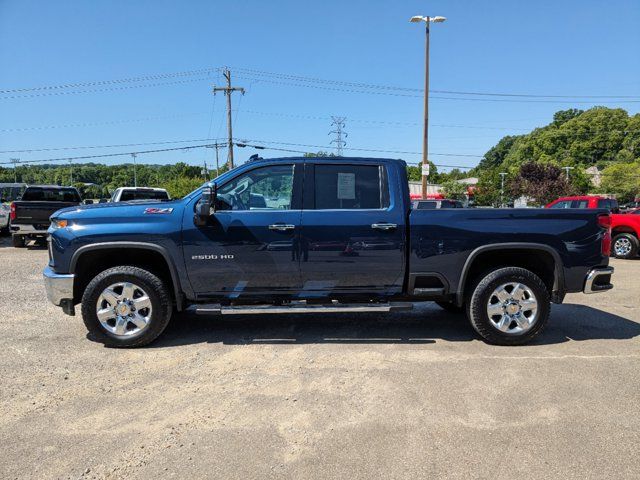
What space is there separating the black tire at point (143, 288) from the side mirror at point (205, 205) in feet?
2.51

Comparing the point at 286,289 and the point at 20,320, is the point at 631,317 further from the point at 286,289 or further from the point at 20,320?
the point at 20,320

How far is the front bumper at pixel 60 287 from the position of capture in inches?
177

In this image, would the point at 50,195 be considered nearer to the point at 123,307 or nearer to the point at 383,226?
the point at 123,307

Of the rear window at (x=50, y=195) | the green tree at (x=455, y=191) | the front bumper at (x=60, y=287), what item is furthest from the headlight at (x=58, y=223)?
the green tree at (x=455, y=191)

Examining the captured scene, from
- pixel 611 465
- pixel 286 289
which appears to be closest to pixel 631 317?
pixel 611 465

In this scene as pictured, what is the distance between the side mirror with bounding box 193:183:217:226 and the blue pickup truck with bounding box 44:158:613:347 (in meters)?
0.01

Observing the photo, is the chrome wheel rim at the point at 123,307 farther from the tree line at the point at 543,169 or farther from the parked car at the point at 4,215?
the parked car at the point at 4,215

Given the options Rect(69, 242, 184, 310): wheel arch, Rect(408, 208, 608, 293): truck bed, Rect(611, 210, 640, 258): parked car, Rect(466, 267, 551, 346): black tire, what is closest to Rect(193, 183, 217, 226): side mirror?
Rect(69, 242, 184, 310): wheel arch

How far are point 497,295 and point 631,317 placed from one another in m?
2.70

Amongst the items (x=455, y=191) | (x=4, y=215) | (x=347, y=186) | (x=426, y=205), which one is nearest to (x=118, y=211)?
(x=347, y=186)

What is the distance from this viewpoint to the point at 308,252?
457 cm

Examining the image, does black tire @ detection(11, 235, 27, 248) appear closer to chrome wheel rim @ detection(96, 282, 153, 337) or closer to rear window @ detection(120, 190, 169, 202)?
rear window @ detection(120, 190, 169, 202)

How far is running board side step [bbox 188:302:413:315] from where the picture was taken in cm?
456

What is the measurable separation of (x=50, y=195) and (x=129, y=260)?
11.9 metres
